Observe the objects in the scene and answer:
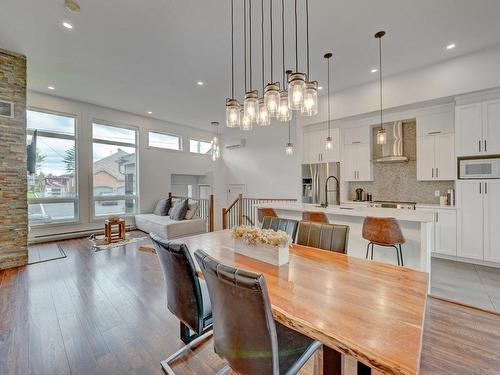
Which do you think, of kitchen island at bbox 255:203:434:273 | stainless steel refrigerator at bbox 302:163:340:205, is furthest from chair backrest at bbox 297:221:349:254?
stainless steel refrigerator at bbox 302:163:340:205

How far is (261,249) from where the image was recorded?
67.1 inches

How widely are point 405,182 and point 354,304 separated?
4706mm

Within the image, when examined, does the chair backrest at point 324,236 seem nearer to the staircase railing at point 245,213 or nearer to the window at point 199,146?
the staircase railing at point 245,213

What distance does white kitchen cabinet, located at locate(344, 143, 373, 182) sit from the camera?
5.01 m

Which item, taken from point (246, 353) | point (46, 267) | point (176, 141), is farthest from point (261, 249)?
point (176, 141)

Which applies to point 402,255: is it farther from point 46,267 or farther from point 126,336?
point 46,267

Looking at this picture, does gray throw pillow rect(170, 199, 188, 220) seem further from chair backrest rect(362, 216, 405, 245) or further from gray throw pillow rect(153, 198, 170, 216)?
chair backrest rect(362, 216, 405, 245)

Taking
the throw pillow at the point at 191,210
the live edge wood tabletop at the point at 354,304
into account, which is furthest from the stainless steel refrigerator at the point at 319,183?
the live edge wood tabletop at the point at 354,304

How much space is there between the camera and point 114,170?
6398 millimetres

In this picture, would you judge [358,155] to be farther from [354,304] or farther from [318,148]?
[354,304]

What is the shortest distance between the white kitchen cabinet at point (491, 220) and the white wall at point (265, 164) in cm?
348

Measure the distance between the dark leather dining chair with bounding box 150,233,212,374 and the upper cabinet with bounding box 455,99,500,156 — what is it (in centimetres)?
477

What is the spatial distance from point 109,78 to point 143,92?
0.76 m

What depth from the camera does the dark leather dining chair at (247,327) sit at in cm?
96
